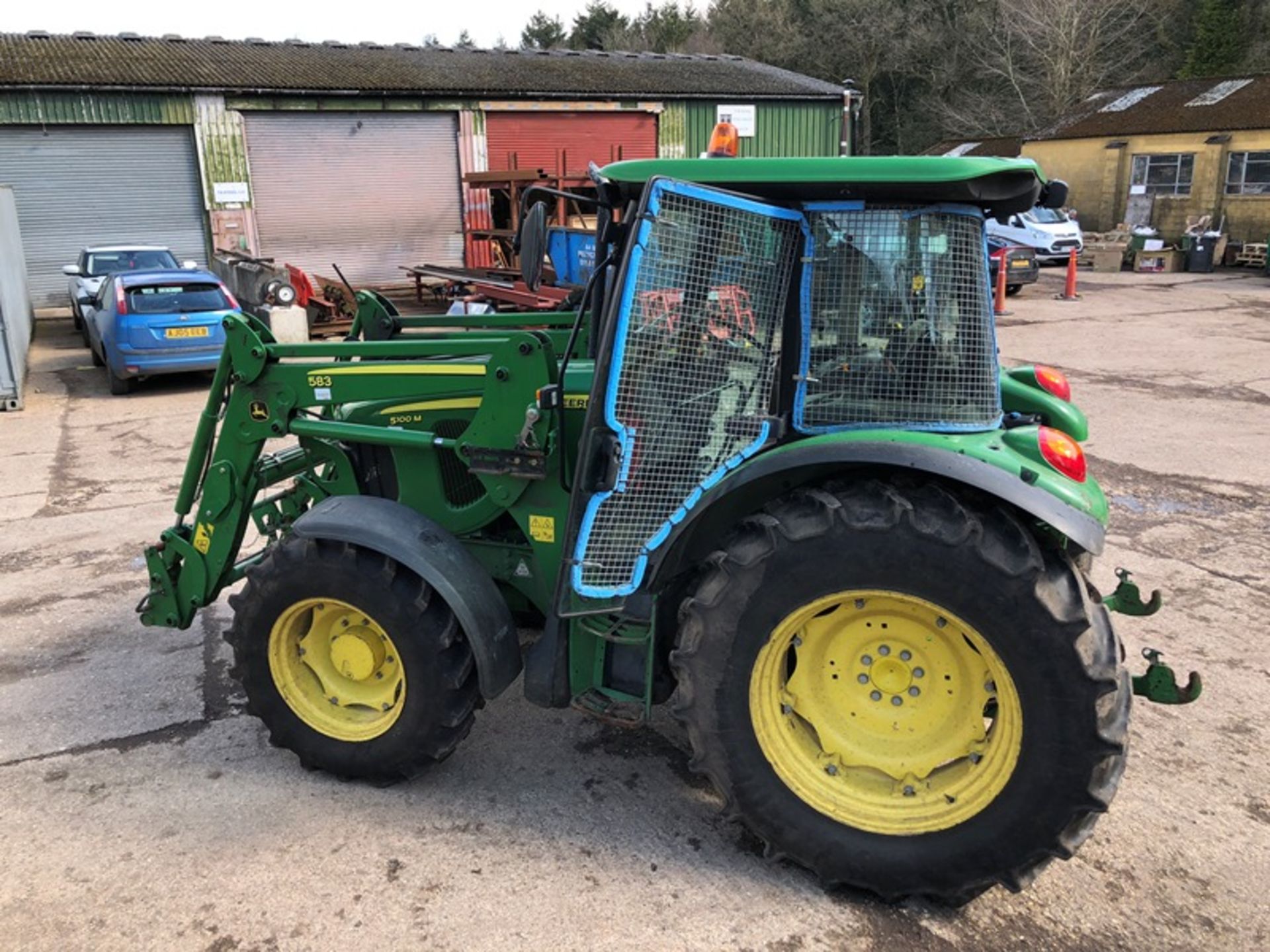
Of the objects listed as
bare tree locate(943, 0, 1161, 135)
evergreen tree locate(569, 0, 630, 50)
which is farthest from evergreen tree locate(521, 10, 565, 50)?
bare tree locate(943, 0, 1161, 135)

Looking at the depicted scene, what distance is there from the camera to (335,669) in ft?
12.6

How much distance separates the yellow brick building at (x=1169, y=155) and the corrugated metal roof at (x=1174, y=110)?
0.03 m

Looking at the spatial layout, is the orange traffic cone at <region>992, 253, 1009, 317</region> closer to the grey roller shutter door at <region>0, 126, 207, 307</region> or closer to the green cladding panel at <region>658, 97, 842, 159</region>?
the green cladding panel at <region>658, 97, 842, 159</region>

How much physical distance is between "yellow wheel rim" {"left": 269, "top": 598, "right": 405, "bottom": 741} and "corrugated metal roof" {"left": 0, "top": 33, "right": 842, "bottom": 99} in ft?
63.5

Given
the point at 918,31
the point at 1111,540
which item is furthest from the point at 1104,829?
the point at 918,31

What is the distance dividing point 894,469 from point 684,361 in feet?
2.43

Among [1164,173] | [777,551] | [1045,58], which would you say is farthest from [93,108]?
[1045,58]

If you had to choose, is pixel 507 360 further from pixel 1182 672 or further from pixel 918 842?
pixel 1182 672

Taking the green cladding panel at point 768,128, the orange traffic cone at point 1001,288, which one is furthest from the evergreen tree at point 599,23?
the orange traffic cone at point 1001,288

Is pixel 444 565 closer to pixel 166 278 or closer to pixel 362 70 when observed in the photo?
pixel 166 278

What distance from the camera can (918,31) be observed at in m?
43.5

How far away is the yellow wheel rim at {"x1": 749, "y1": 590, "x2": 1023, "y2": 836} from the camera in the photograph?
2967mm

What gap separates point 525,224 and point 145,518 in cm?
541

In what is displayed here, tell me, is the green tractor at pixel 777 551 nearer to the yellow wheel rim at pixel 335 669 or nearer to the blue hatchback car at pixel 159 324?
the yellow wheel rim at pixel 335 669
